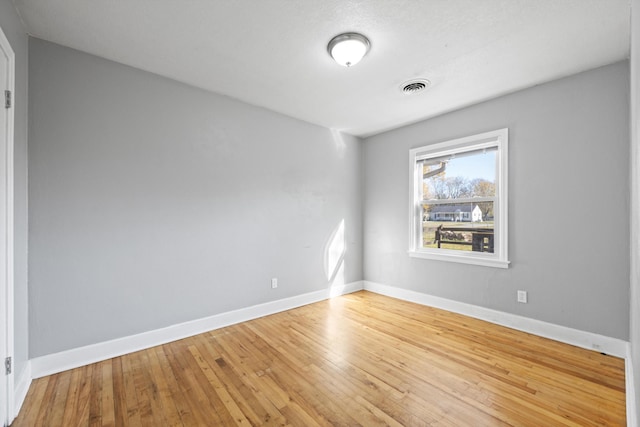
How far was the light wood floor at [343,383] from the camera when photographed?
1644 mm

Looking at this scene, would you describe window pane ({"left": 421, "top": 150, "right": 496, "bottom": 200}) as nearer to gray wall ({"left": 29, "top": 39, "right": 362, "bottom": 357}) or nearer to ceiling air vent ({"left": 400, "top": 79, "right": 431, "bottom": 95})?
ceiling air vent ({"left": 400, "top": 79, "right": 431, "bottom": 95})

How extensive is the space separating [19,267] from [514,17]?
3.79 meters

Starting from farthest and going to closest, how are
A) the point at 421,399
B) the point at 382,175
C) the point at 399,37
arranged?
1. the point at 382,175
2. the point at 399,37
3. the point at 421,399

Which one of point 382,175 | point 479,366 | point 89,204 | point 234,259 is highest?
point 382,175

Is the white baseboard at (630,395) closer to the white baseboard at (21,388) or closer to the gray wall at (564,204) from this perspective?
the gray wall at (564,204)

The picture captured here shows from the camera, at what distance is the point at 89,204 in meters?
2.26

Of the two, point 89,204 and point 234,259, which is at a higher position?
point 89,204

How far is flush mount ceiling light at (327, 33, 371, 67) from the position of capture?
6.66 feet

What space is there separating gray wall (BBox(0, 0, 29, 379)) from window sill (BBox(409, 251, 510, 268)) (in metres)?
3.89

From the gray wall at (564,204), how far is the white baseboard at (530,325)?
0.19 ft

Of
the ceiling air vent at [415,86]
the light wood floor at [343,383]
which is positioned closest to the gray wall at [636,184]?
the light wood floor at [343,383]

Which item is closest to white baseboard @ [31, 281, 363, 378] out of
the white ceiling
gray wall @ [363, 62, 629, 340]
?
gray wall @ [363, 62, 629, 340]

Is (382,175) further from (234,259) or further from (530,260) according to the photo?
(234,259)

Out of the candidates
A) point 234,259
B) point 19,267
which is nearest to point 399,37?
point 234,259
